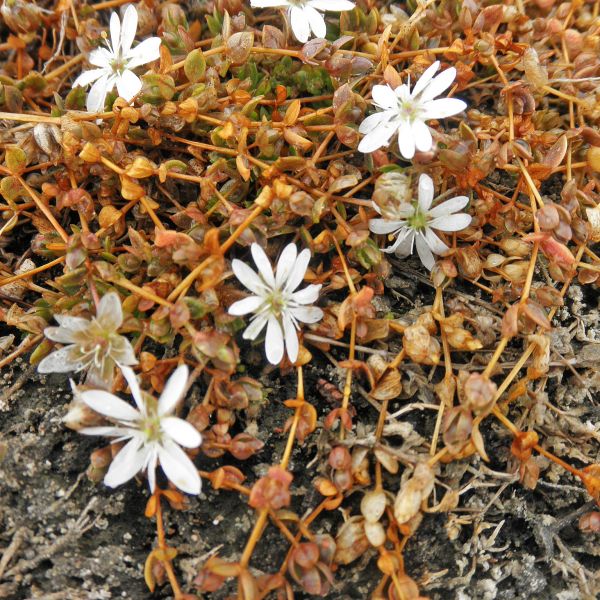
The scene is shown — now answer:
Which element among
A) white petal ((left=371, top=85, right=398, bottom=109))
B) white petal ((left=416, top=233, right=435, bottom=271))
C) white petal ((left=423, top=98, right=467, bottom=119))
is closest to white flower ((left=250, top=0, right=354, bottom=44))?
white petal ((left=371, top=85, right=398, bottom=109))

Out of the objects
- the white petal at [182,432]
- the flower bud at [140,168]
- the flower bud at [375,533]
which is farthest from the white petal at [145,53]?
the flower bud at [375,533]

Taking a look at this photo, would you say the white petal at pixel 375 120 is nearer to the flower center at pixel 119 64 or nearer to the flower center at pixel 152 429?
the flower center at pixel 119 64

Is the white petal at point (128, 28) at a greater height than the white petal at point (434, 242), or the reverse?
the white petal at point (128, 28)

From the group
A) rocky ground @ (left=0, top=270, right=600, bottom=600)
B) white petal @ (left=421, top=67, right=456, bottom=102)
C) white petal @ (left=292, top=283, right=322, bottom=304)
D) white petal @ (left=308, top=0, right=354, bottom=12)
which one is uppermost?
white petal @ (left=308, top=0, right=354, bottom=12)

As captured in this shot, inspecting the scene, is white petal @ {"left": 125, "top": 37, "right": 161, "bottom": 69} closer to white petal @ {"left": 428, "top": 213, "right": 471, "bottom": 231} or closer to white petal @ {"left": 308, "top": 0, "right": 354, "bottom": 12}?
white petal @ {"left": 308, "top": 0, "right": 354, "bottom": 12}

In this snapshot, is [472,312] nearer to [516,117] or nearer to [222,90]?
[516,117]

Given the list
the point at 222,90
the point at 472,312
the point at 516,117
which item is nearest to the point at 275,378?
the point at 472,312
